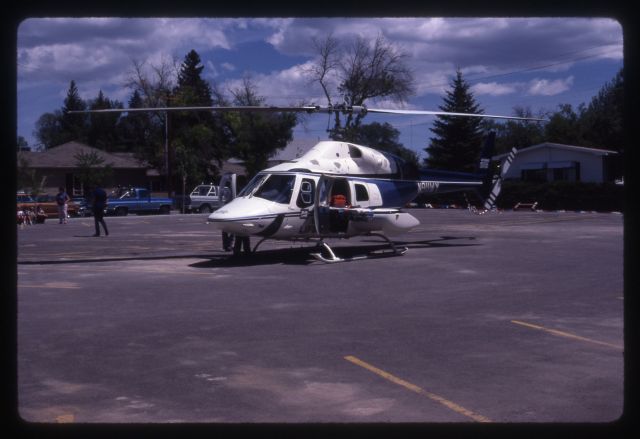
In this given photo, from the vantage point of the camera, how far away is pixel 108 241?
2222cm

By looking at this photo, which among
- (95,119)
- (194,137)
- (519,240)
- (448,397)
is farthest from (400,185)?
(95,119)

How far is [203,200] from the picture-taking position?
45.6 m

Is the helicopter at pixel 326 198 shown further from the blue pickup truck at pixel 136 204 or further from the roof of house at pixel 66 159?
the roof of house at pixel 66 159

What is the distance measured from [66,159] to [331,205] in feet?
146

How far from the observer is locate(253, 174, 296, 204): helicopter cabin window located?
15547 mm

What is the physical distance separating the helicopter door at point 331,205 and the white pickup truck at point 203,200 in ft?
95.7

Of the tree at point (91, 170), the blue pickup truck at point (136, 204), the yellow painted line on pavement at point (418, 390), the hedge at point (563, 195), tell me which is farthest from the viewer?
the tree at point (91, 170)

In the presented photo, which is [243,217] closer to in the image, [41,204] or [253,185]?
[253,185]

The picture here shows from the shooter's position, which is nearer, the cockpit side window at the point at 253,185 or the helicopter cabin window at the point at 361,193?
the cockpit side window at the point at 253,185

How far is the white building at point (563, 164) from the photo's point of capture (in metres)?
45.4

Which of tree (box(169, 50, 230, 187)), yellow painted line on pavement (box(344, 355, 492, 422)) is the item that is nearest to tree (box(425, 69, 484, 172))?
tree (box(169, 50, 230, 187))

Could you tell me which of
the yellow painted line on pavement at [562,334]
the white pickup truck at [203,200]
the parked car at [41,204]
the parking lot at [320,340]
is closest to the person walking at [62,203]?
the parked car at [41,204]

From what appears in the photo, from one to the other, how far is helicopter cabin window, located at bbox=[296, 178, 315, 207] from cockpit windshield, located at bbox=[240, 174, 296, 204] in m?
0.24

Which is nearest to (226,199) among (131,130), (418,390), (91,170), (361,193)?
(361,193)
